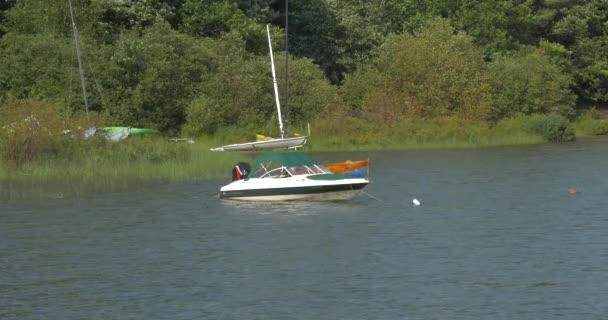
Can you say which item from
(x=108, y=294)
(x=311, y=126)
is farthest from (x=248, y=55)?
(x=108, y=294)

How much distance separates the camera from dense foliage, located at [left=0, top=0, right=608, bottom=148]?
7338 centimetres

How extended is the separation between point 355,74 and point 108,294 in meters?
61.5

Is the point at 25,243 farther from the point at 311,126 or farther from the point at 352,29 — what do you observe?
the point at 352,29

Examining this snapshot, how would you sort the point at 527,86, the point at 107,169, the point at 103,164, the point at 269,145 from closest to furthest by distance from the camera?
the point at 107,169 < the point at 103,164 < the point at 269,145 < the point at 527,86

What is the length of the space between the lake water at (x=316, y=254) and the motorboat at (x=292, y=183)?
414 millimetres

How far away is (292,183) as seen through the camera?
42.6 meters

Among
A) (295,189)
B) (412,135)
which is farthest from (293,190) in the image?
(412,135)

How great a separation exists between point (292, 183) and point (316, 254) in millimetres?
10163

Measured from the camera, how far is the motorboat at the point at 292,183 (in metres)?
42.4

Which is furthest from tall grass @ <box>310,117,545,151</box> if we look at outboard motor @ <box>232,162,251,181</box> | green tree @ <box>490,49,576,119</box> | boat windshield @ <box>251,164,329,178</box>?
boat windshield @ <box>251,164,329,178</box>

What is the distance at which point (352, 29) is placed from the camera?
3610 inches

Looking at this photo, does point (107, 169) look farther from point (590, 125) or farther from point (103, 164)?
point (590, 125)

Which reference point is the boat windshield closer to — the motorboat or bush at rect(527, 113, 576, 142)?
the motorboat

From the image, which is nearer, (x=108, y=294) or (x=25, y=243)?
(x=108, y=294)
